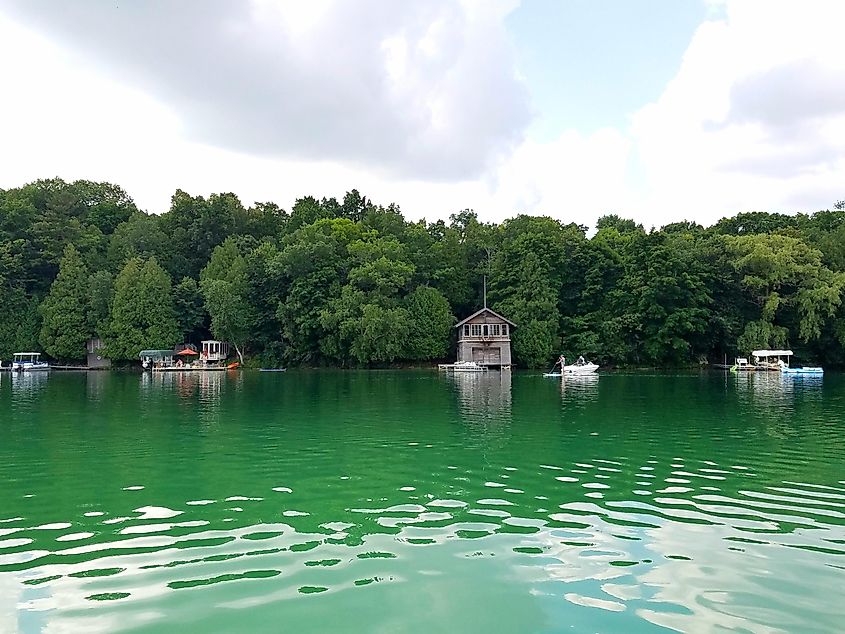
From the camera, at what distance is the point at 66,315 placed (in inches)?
2522

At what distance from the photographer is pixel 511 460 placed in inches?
526

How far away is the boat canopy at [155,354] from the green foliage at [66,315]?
7987 mm

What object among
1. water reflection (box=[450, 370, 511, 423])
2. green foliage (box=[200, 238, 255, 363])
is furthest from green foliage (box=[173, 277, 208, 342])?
water reflection (box=[450, 370, 511, 423])

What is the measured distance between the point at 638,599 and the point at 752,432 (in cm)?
1297

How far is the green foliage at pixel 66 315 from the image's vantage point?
63.9m

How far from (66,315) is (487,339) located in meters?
40.7

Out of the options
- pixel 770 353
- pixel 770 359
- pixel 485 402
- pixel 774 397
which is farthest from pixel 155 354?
pixel 770 359

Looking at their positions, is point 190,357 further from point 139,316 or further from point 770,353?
point 770,353

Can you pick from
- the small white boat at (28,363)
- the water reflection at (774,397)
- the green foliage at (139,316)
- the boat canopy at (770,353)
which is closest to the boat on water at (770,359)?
the boat canopy at (770,353)

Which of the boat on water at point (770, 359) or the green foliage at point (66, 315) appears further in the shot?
the green foliage at point (66, 315)

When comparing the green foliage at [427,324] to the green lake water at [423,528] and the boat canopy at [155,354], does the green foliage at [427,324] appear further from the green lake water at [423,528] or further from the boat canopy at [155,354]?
the green lake water at [423,528]

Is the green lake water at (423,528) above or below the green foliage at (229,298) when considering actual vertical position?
below

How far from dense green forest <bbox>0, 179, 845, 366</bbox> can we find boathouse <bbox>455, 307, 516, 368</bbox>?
1346 mm

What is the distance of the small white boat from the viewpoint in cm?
6005
